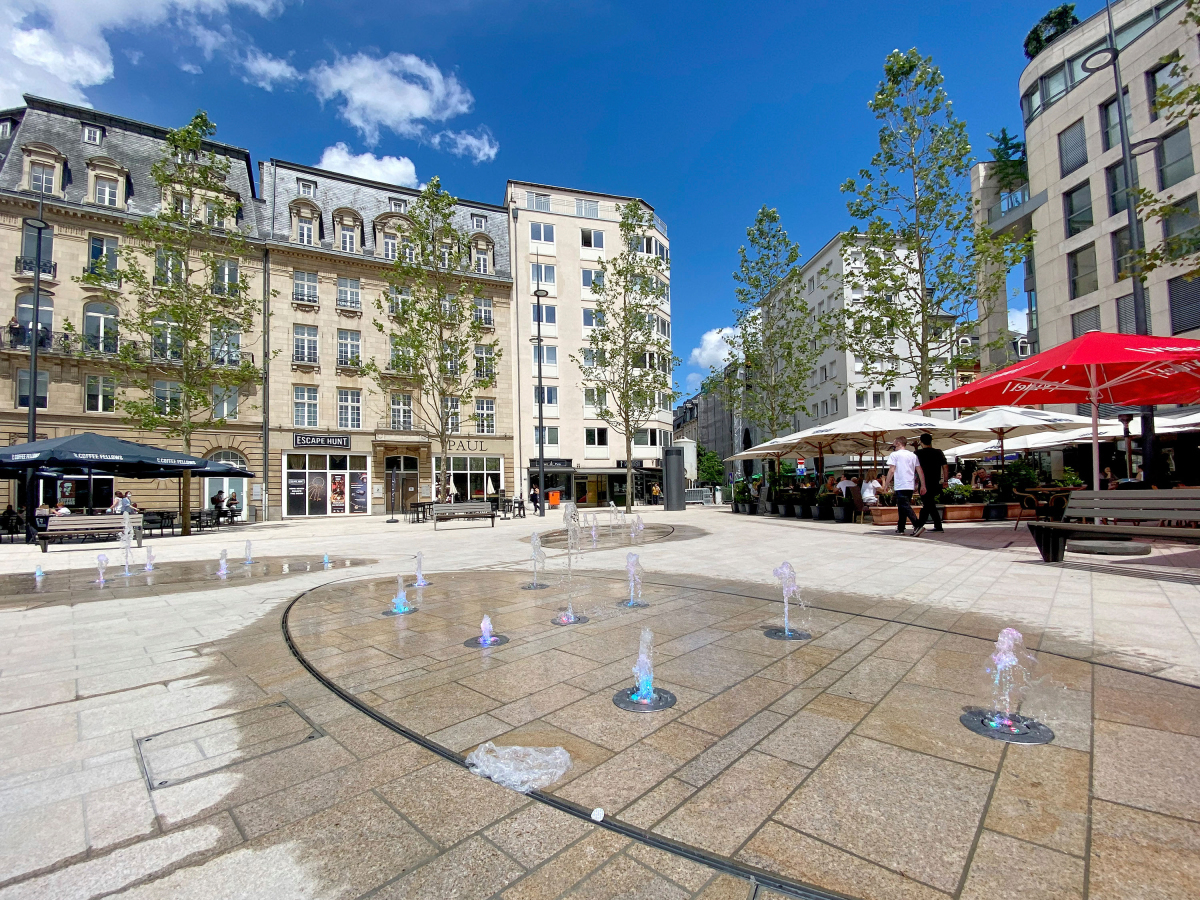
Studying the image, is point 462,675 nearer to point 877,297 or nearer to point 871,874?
point 871,874

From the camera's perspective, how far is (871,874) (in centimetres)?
176

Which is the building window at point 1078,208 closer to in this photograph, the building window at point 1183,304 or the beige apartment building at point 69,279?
A: the building window at point 1183,304

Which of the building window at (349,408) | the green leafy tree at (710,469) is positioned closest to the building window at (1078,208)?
the building window at (349,408)

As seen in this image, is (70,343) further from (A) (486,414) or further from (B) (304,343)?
(A) (486,414)

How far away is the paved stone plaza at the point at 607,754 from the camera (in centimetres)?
183

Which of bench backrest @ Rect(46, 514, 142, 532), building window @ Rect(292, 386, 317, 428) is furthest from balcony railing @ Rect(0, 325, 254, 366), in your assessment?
bench backrest @ Rect(46, 514, 142, 532)

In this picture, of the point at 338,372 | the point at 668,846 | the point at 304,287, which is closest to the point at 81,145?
the point at 304,287

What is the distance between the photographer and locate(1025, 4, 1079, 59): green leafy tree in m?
30.2

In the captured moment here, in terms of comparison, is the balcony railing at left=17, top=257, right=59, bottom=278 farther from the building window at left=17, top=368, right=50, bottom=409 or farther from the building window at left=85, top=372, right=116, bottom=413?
the building window at left=85, top=372, right=116, bottom=413

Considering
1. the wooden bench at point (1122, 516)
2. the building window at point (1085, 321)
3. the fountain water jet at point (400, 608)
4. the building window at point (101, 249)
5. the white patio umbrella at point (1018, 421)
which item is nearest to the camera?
the fountain water jet at point (400, 608)

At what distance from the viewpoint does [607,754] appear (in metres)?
2.61

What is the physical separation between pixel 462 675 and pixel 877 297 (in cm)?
1691

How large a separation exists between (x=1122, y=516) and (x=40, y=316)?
122ft

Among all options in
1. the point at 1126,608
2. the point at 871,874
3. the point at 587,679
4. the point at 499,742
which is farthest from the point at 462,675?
the point at 1126,608
